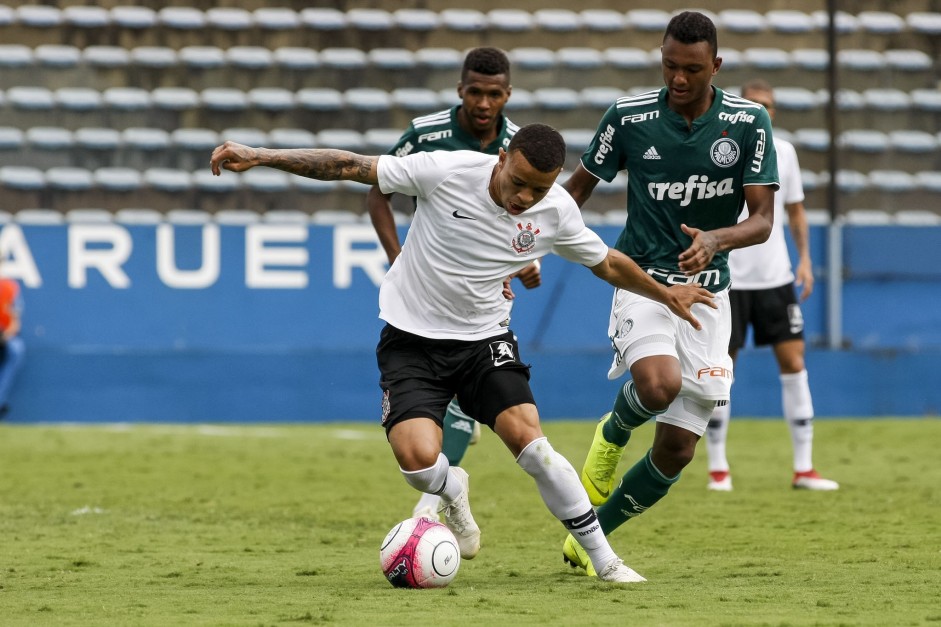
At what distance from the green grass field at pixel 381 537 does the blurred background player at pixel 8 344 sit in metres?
1.27

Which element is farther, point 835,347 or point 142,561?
point 835,347

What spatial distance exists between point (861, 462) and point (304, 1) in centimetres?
839

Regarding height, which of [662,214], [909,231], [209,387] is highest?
[662,214]

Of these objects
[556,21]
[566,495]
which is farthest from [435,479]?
[556,21]

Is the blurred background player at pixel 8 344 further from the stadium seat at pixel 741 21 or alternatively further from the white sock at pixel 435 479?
the white sock at pixel 435 479

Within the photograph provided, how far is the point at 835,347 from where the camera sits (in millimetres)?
15031

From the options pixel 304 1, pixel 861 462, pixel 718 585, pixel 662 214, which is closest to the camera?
pixel 718 585

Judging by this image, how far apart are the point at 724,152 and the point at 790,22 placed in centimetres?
1109

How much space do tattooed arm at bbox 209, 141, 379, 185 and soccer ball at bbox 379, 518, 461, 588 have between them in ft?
4.46

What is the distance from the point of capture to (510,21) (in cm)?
1636

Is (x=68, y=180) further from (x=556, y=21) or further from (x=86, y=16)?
(x=556, y=21)

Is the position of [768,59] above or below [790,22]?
below

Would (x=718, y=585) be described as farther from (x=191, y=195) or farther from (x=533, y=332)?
(x=191, y=195)

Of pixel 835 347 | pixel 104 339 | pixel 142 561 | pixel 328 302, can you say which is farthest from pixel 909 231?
pixel 142 561
